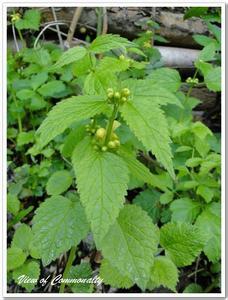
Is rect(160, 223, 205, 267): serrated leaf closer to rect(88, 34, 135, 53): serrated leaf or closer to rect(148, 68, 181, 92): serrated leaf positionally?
rect(88, 34, 135, 53): serrated leaf

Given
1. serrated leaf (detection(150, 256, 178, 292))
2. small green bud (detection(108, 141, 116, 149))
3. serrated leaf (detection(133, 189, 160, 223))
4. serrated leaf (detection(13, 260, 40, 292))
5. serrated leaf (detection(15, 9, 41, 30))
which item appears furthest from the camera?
serrated leaf (detection(15, 9, 41, 30))

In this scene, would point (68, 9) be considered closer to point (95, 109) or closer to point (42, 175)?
point (42, 175)

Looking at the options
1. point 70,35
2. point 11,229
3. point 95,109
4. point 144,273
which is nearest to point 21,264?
point 11,229

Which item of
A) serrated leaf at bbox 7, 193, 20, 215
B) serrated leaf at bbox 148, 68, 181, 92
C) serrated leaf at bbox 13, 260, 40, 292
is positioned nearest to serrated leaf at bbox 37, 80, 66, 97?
serrated leaf at bbox 148, 68, 181, 92

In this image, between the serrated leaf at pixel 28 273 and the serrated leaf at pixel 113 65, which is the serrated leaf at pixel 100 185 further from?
Result: the serrated leaf at pixel 28 273

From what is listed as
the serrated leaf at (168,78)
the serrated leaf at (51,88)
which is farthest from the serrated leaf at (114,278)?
the serrated leaf at (51,88)

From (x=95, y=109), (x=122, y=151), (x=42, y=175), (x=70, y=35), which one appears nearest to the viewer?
(x=95, y=109)
